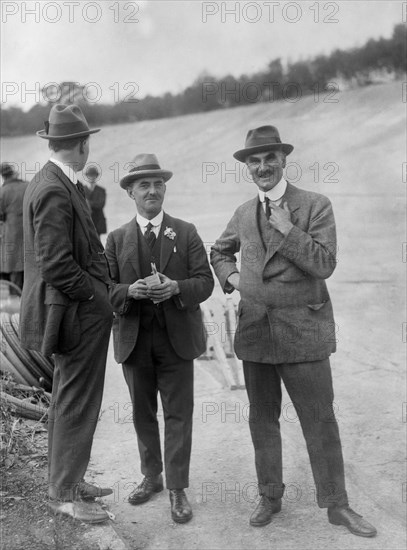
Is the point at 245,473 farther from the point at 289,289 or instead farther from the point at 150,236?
the point at 150,236

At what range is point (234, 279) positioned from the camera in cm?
375

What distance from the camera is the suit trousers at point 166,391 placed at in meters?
3.70

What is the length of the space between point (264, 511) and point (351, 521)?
0.46m

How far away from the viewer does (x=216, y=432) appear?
16.3 ft

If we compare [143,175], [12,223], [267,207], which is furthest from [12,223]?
[267,207]

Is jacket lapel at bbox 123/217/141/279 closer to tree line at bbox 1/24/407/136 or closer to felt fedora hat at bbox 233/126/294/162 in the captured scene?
felt fedora hat at bbox 233/126/294/162

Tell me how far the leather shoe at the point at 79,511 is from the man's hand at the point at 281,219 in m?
1.69

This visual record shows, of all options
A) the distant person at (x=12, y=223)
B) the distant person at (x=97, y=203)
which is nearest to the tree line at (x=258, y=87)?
the distant person at (x=97, y=203)

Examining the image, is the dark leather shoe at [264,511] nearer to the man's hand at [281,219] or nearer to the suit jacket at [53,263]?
the suit jacket at [53,263]

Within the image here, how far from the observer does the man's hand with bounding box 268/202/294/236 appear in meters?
3.40

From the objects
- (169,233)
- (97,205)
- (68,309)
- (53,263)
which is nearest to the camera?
(53,263)

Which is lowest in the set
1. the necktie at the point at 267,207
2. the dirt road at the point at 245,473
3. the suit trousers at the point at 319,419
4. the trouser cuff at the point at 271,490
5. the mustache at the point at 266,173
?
the dirt road at the point at 245,473

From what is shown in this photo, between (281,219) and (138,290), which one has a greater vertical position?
(281,219)

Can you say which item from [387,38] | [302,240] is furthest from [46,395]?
[387,38]
